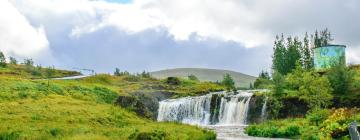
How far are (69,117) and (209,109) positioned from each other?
29.6m

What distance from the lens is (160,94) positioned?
3219 inches

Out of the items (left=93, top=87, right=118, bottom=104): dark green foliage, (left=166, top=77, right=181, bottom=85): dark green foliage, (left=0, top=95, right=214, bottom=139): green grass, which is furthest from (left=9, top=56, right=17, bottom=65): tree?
(left=0, top=95, right=214, bottom=139): green grass

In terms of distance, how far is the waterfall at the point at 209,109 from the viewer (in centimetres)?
6406

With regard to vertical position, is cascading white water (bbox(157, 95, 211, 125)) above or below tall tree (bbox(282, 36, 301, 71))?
below

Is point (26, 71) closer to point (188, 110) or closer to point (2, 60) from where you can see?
point (2, 60)

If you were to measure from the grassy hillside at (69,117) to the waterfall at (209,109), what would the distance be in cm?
836

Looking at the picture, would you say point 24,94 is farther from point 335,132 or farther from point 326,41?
point 326,41

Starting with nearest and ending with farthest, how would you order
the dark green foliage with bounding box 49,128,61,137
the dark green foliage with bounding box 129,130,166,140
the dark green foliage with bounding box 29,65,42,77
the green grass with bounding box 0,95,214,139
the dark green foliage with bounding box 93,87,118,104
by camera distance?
the dark green foliage with bounding box 129,130,166,140, the green grass with bounding box 0,95,214,139, the dark green foliage with bounding box 49,128,61,137, the dark green foliage with bounding box 93,87,118,104, the dark green foliage with bounding box 29,65,42,77

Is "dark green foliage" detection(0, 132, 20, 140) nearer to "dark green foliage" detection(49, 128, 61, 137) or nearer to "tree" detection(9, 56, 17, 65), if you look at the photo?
"dark green foliage" detection(49, 128, 61, 137)

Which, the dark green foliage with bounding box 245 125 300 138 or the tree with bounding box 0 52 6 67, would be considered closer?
the dark green foliage with bounding box 245 125 300 138

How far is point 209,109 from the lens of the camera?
6806 centimetres

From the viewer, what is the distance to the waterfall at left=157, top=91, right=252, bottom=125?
64062mm

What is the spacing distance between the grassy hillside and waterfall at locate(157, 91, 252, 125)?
8362mm

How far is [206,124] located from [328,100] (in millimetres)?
16742
